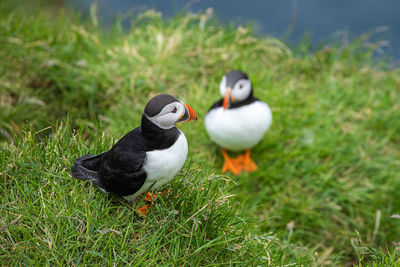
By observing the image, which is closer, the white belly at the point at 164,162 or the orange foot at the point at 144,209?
the white belly at the point at 164,162

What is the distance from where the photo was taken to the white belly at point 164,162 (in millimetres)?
2123

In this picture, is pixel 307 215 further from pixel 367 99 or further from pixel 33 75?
pixel 33 75

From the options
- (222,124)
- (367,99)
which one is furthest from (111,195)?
(367,99)

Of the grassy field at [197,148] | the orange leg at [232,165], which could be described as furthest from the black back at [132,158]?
the orange leg at [232,165]

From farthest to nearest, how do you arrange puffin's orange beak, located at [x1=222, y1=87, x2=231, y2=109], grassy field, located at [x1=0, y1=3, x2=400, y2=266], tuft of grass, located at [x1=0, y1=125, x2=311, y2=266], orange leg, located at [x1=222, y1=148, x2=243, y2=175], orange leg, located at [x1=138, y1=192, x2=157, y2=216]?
orange leg, located at [x1=222, y1=148, x2=243, y2=175] → puffin's orange beak, located at [x1=222, y1=87, x2=231, y2=109] → orange leg, located at [x1=138, y1=192, x2=157, y2=216] → grassy field, located at [x1=0, y1=3, x2=400, y2=266] → tuft of grass, located at [x1=0, y1=125, x2=311, y2=266]

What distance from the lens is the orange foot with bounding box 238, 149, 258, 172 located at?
3.94 m

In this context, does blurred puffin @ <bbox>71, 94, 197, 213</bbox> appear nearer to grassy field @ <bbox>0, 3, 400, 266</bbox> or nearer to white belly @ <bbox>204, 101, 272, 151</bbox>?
grassy field @ <bbox>0, 3, 400, 266</bbox>

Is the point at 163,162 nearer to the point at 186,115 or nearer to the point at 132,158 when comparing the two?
the point at 132,158

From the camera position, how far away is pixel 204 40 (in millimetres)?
5094

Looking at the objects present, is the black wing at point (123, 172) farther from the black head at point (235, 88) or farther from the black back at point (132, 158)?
the black head at point (235, 88)

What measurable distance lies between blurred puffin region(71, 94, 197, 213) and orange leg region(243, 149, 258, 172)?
182 cm

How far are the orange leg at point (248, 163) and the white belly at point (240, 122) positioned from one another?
0.35m

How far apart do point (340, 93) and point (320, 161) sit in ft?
3.55

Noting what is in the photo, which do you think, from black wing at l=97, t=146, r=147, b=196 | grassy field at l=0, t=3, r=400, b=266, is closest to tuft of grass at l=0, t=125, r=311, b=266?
grassy field at l=0, t=3, r=400, b=266
